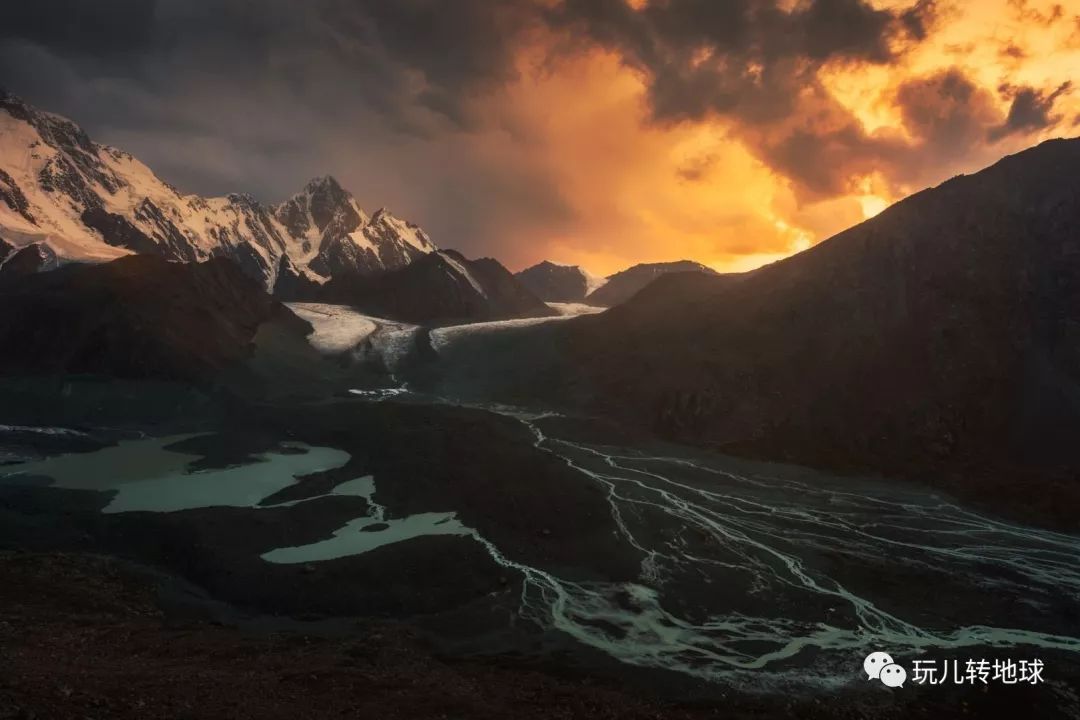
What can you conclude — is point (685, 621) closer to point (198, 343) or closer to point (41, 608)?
point (41, 608)

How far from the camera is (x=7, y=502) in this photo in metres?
49.8

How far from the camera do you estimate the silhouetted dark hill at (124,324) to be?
10225 centimetres

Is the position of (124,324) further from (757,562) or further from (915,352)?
(915,352)

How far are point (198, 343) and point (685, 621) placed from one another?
4129 inches

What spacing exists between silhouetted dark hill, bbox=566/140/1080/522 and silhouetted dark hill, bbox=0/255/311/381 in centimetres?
7048

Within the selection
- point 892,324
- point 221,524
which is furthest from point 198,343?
point 892,324

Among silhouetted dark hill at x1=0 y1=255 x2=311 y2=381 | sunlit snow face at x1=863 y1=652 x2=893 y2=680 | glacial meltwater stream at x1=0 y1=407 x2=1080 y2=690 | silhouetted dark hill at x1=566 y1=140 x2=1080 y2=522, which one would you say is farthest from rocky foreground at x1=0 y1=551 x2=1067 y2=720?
silhouetted dark hill at x1=0 y1=255 x2=311 y2=381

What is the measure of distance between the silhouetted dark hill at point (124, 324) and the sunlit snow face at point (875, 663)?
101470mm

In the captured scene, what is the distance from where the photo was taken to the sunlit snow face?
3047 cm

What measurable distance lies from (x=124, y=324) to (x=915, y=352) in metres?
125

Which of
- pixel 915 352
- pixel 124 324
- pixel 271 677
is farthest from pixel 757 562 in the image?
pixel 124 324

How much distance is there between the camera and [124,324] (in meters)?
107

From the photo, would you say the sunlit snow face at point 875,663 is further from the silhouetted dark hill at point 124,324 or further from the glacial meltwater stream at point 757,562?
the silhouetted dark hill at point 124,324

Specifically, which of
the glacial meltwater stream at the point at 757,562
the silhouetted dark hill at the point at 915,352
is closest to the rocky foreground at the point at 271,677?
the glacial meltwater stream at the point at 757,562
